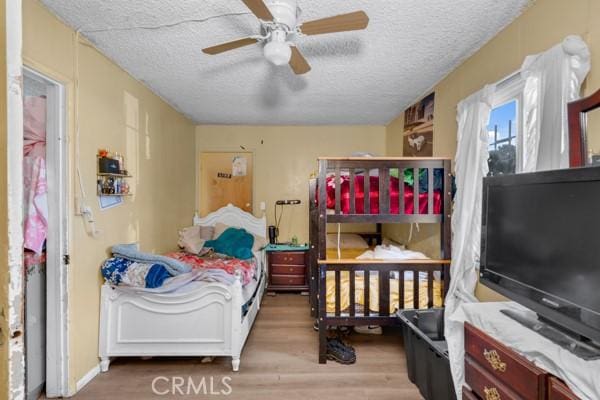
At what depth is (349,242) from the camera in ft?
13.3

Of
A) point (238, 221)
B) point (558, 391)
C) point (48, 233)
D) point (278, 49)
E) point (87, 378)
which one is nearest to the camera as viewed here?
point (558, 391)

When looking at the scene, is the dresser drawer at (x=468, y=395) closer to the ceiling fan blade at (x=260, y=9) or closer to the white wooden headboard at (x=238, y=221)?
the ceiling fan blade at (x=260, y=9)

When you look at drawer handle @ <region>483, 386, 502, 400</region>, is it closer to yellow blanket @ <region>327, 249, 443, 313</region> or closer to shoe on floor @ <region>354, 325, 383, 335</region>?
yellow blanket @ <region>327, 249, 443, 313</region>

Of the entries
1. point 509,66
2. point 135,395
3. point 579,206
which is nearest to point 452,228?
point 509,66

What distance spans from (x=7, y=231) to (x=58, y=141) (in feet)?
6.24

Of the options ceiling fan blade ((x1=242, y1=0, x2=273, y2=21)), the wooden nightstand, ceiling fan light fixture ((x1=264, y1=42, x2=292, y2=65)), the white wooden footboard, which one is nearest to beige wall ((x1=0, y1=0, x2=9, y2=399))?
ceiling fan blade ((x1=242, y1=0, x2=273, y2=21))

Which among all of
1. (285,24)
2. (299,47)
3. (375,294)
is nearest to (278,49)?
(285,24)

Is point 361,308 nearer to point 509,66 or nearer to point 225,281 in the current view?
point 225,281

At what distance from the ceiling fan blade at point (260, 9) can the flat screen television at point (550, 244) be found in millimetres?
1310

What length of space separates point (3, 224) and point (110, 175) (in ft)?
7.08

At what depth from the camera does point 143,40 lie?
219 cm

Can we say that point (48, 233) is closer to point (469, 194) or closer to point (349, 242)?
point (469, 194)

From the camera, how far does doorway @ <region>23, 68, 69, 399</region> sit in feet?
6.60

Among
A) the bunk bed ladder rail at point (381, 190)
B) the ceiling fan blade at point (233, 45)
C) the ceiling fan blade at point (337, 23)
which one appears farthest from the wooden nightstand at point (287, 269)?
the ceiling fan blade at point (337, 23)
